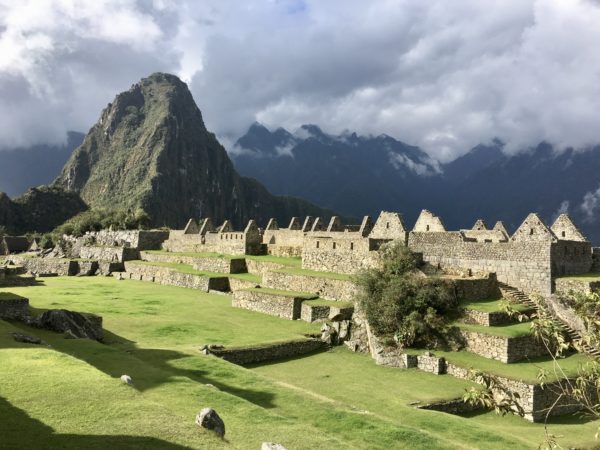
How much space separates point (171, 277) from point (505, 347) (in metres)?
24.7

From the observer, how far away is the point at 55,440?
20.5 feet

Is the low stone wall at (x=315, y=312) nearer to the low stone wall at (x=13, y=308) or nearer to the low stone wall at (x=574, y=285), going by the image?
the low stone wall at (x=574, y=285)

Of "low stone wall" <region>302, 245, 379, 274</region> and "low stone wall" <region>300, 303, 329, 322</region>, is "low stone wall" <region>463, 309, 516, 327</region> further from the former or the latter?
"low stone wall" <region>300, 303, 329, 322</region>

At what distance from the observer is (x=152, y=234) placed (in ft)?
160

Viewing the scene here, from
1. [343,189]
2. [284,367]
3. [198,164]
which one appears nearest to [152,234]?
[284,367]

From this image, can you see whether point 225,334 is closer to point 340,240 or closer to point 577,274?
point 340,240

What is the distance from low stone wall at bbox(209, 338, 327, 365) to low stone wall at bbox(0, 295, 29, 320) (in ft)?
19.5

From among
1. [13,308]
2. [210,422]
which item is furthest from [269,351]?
[210,422]

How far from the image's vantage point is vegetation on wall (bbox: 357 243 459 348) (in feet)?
57.9

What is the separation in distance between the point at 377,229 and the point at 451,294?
8669 millimetres

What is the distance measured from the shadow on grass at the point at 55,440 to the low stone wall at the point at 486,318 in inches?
536

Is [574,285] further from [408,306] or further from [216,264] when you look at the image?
[216,264]

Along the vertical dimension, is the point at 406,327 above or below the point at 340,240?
below

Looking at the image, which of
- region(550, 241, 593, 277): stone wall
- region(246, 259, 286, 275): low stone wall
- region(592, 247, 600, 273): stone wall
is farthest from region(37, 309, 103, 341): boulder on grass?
region(592, 247, 600, 273): stone wall
